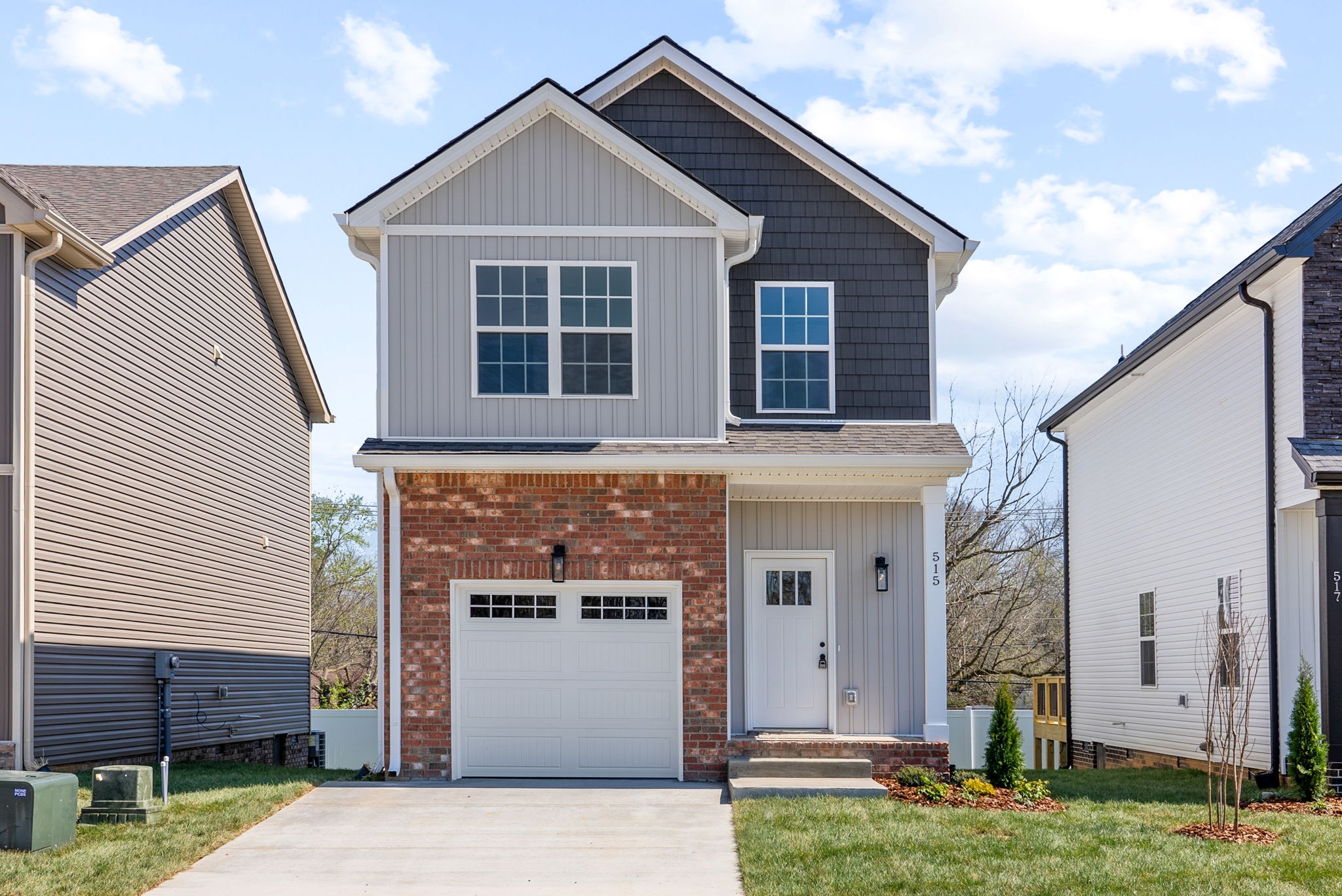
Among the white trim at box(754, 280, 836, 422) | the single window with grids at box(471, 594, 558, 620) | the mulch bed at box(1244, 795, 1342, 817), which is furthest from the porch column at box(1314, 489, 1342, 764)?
the single window with grids at box(471, 594, 558, 620)

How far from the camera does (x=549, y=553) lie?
1353 centimetres

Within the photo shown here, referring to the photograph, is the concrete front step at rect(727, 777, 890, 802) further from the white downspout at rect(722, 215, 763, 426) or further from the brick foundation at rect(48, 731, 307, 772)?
the brick foundation at rect(48, 731, 307, 772)

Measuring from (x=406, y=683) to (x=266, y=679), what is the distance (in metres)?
8.11

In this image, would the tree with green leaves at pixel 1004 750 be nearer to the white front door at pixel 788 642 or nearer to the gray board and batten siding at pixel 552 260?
the white front door at pixel 788 642

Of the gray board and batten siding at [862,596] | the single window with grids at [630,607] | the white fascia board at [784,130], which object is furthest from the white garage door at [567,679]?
the white fascia board at [784,130]

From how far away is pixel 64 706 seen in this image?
13.9m

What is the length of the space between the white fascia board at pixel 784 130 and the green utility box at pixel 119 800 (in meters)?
8.85

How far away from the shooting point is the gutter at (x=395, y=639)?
44.1ft

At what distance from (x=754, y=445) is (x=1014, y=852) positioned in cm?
536

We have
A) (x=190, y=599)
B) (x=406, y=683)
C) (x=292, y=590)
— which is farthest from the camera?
(x=292, y=590)

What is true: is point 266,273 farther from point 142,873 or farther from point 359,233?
point 142,873

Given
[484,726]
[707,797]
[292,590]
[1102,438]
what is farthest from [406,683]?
[1102,438]

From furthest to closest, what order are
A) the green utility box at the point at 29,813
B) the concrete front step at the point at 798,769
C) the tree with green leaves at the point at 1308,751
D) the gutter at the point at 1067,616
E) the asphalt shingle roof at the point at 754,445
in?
the gutter at the point at 1067,616
the asphalt shingle roof at the point at 754,445
the concrete front step at the point at 798,769
the tree with green leaves at the point at 1308,751
the green utility box at the point at 29,813

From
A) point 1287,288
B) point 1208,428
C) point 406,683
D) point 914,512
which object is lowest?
point 406,683
